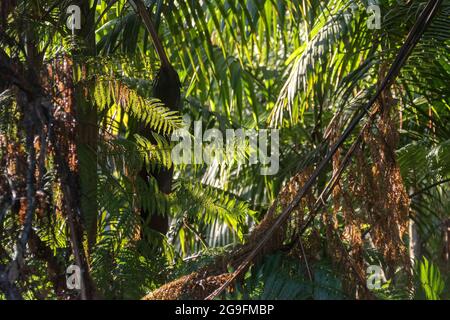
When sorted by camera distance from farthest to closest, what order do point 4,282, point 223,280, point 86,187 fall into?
point 86,187
point 223,280
point 4,282

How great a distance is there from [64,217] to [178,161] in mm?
806

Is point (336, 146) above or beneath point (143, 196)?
above

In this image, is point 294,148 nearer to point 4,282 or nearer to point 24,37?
point 24,37

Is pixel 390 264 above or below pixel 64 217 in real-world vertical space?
below

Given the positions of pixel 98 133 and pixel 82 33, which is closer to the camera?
pixel 98 133

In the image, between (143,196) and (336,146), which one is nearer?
(336,146)

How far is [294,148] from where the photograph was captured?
4977 mm

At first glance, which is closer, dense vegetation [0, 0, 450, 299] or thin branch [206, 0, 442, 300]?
dense vegetation [0, 0, 450, 299]

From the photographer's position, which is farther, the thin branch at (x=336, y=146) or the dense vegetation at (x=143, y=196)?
the thin branch at (x=336, y=146)

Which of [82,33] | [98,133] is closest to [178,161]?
[98,133]
